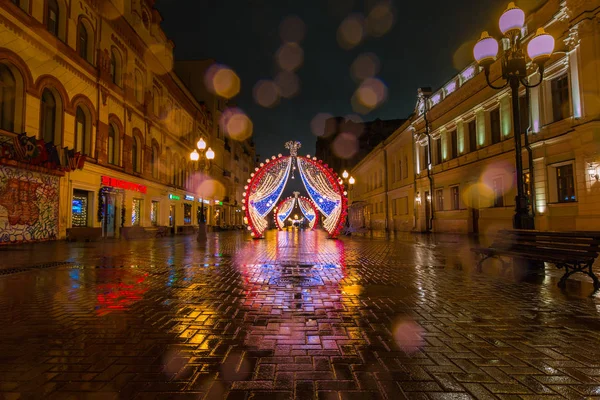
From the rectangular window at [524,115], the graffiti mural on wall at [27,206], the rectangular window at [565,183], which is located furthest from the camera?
the rectangular window at [524,115]

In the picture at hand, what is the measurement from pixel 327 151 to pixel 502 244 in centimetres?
8809

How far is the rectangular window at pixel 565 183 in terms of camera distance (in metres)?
16.1

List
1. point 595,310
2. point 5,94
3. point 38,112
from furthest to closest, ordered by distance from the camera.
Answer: point 38,112
point 5,94
point 595,310

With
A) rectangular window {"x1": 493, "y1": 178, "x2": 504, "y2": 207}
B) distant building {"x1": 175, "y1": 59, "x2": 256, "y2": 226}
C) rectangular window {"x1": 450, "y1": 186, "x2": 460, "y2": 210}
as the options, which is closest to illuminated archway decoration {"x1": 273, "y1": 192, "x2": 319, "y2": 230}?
distant building {"x1": 175, "y1": 59, "x2": 256, "y2": 226}

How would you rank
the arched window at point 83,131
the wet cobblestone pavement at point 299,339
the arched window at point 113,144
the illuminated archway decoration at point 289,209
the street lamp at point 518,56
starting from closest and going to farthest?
the wet cobblestone pavement at point 299,339 → the street lamp at point 518,56 → the arched window at point 83,131 → the arched window at point 113,144 → the illuminated archway decoration at point 289,209

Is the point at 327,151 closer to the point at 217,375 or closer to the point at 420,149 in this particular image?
the point at 420,149

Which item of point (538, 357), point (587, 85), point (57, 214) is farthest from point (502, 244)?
point (57, 214)

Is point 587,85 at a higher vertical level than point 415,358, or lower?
higher

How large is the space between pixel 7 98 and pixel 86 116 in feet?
16.9

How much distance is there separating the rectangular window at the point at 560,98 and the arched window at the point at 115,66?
25.2 meters

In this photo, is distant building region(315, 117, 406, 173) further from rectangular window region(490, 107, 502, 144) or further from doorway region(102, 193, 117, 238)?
doorway region(102, 193, 117, 238)

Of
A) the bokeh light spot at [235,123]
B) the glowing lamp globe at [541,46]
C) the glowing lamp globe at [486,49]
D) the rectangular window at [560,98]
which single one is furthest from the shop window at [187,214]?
the glowing lamp globe at [541,46]

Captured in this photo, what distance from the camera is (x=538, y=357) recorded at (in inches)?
123

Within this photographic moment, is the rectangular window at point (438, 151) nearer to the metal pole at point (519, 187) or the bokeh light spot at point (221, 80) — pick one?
the metal pole at point (519, 187)
